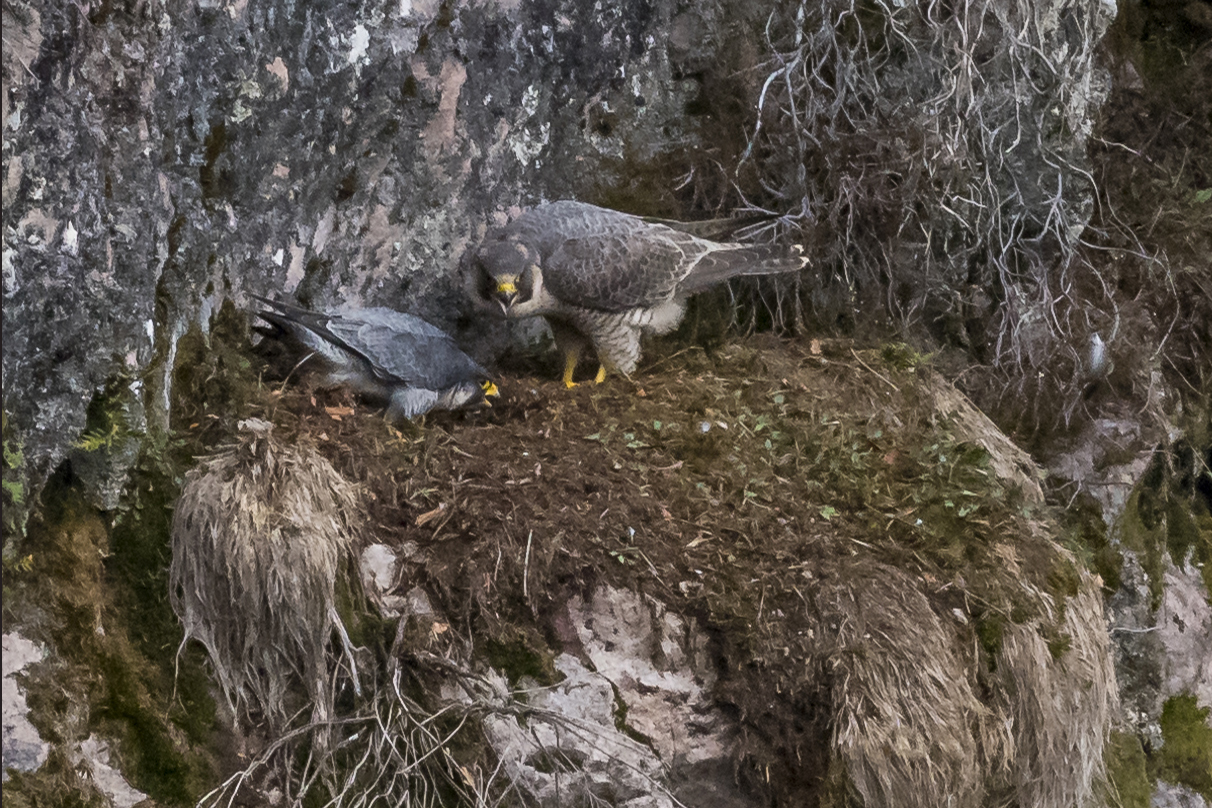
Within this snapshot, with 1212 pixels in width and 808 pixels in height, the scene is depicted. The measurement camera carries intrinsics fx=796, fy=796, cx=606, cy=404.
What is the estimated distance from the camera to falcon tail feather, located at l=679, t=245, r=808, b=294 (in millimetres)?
3104

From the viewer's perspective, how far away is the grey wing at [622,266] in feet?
9.52

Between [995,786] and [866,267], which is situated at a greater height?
[866,267]

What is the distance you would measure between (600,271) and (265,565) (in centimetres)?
150

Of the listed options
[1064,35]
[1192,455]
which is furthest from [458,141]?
[1192,455]

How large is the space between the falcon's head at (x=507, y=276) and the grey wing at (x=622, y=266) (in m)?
0.08

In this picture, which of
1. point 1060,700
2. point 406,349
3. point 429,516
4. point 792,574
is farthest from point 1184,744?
point 406,349

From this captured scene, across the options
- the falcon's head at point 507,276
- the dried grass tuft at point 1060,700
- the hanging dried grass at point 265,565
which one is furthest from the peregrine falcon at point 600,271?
the dried grass tuft at point 1060,700

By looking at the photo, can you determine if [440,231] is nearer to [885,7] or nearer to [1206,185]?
[885,7]

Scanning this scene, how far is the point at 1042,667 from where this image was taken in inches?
87.8

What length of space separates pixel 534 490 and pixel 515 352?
1.06 metres

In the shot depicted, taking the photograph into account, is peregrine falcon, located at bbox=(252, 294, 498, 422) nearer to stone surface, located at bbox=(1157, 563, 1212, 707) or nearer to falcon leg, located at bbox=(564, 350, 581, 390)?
falcon leg, located at bbox=(564, 350, 581, 390)

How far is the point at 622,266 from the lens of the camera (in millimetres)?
2961

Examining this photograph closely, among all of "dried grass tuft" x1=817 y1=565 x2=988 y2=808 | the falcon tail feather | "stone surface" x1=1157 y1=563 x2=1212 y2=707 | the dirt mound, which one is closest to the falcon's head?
the dirt mound

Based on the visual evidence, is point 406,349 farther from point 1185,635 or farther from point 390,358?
point 1185,635
